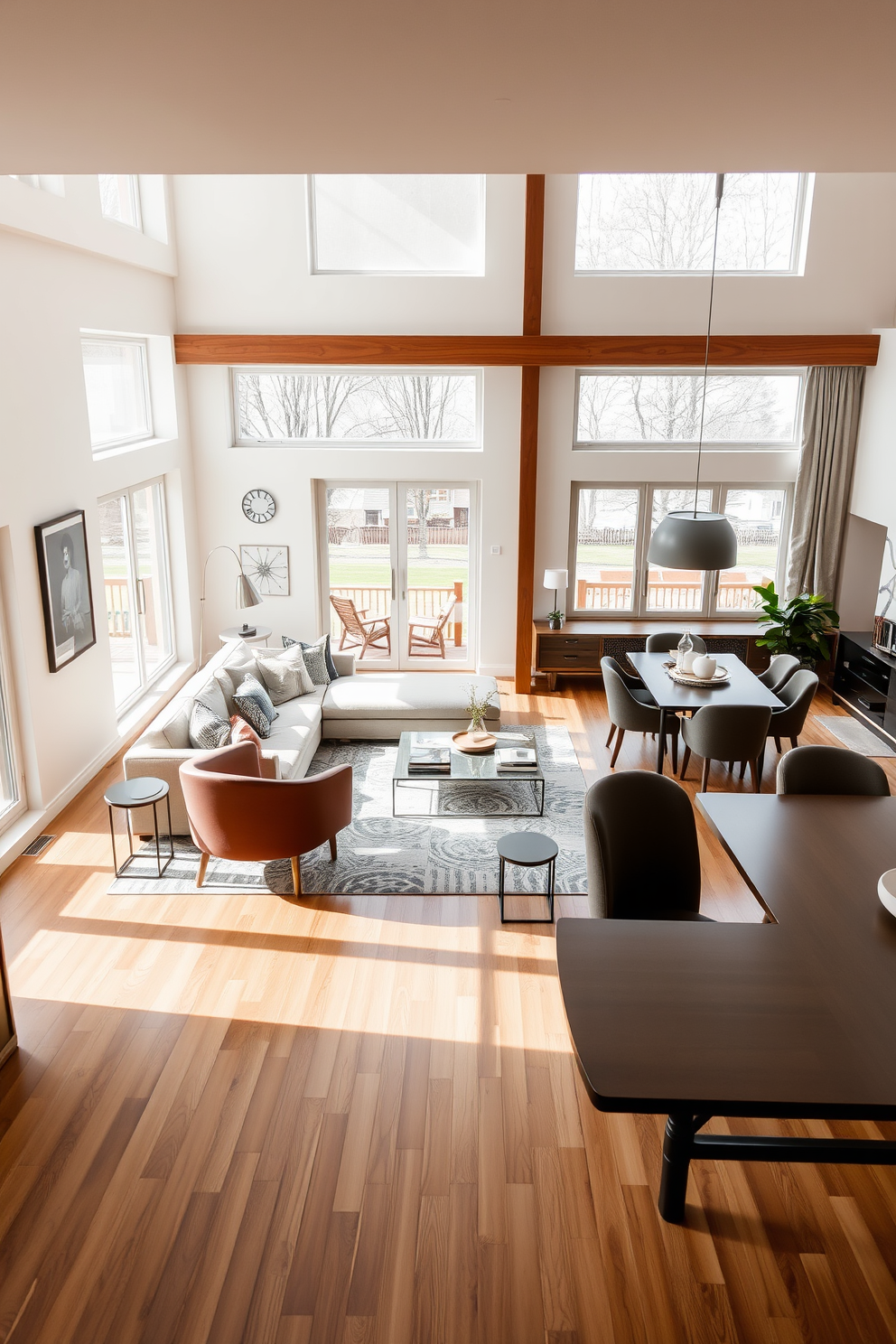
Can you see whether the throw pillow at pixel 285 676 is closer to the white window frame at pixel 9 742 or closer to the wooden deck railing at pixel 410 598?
the wooden deck railing at pixel 410 598

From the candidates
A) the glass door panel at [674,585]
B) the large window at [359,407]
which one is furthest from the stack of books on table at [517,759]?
the large window at [359,407]

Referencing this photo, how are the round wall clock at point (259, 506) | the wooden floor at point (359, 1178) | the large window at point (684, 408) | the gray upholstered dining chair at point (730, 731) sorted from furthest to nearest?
the round wall clock at point (259, 506) < the large window at point (684, 408) < the gray upholstered dining chair at point (730, 731) < the wooden floor at point (359, 1178)

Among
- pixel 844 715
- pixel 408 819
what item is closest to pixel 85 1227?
pixel 408 819

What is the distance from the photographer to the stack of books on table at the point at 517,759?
6.79 metres

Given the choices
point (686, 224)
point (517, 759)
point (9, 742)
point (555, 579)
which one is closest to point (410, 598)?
point (555, 579)

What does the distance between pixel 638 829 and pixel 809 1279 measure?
65.5 inches

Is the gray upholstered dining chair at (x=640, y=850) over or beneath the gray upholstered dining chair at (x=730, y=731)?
over

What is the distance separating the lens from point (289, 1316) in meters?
3.03

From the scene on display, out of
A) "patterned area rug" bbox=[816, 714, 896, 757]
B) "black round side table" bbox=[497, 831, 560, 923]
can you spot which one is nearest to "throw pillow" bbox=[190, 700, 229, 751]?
"black round side table" bbox=[497, 831, 560, 923]

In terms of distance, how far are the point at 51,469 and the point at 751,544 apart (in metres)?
6.62

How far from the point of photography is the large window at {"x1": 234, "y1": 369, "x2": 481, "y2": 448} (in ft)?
30.6

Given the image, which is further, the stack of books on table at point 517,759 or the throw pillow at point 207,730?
the stack of books on table at point 517,759

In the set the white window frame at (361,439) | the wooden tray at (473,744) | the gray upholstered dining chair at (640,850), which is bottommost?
the wooden tray at (473,744)

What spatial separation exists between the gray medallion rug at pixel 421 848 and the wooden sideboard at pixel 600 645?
190cm
